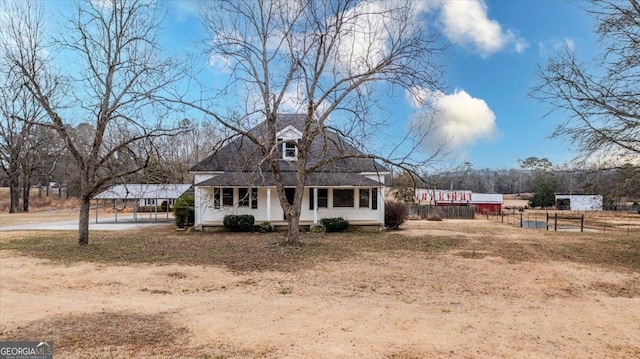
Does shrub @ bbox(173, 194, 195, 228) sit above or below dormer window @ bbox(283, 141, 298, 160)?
below

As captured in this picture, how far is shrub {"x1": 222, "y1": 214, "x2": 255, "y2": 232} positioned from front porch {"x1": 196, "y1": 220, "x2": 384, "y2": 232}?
1.67ft

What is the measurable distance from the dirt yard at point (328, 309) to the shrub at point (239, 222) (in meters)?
9.68

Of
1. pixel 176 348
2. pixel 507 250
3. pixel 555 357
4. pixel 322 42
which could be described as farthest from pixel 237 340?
pixel 507 250

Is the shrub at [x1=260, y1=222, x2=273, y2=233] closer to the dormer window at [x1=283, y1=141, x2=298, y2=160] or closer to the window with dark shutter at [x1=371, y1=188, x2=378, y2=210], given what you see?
the dormer window at [x1=283, y1=141, x2=298, y2=160]

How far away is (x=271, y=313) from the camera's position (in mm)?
6520

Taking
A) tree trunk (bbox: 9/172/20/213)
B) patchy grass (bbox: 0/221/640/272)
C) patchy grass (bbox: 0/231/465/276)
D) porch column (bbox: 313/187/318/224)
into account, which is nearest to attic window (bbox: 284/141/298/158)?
porch column (bbox: 313/187/318/224)

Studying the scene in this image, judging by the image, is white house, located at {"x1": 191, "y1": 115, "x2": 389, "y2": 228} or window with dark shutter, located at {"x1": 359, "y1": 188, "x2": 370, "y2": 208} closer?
white house, located at {"x1": 191, "y1": 115, "x2": 389, "y2": 228}

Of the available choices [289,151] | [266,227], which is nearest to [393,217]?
[289,151]

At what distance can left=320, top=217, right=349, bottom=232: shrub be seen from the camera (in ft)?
68.9

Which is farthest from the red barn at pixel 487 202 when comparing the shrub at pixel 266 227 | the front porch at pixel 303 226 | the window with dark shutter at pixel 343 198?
the shrub at pixel 266 227

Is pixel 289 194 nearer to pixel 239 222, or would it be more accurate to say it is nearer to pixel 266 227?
pixel 266 227

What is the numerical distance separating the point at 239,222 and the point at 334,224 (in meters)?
4.86

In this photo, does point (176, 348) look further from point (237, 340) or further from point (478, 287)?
point (478, 287)

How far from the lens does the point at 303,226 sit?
71.3 ft
